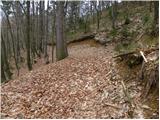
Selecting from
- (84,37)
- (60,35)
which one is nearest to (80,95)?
(60,35)

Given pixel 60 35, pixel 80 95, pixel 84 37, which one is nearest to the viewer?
pixel 80 95

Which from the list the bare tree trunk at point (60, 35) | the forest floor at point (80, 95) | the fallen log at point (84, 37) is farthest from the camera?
the fallen log at point (84, 37)

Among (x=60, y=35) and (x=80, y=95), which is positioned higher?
(x=60, y=35)

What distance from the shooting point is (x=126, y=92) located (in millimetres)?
7000

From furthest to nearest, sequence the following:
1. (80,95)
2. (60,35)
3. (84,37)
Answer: (84,37)
(60,35)
(80,95)

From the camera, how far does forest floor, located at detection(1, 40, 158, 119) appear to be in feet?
21.2

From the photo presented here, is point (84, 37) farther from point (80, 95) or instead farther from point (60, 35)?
point (80, 95)

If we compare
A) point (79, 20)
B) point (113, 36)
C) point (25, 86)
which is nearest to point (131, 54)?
point (25, 86)

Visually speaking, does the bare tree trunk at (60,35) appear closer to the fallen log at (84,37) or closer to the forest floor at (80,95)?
the forest floor at (80,95)

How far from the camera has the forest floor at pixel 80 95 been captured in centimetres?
647

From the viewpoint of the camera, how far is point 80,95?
7.71 m

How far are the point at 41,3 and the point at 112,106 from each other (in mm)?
21388

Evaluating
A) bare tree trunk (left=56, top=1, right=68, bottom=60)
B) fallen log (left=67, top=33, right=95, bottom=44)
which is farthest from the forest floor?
fallen log (left=67, top=33, right=95, bottom=44)

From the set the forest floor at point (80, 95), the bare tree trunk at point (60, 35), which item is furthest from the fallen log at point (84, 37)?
the forest floor at point (80, 95)
